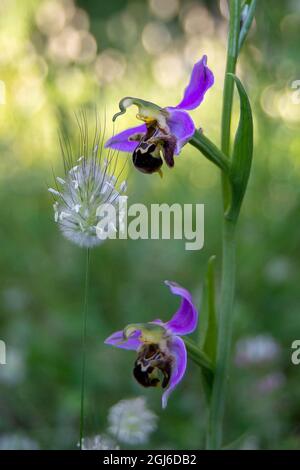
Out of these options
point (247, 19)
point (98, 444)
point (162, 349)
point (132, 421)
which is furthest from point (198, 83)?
point (132, 421)

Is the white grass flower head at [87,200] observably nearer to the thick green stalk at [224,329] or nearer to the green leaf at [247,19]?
the thick green stalk at [224,329]

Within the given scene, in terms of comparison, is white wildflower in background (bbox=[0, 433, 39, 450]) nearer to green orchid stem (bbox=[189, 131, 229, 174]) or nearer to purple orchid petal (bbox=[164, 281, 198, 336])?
purple orchid petal (bbox=[164, 281, 198, 336])

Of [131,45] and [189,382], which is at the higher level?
[131,45]

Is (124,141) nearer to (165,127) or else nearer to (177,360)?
(165,127)

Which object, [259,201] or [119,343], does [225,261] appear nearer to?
[119,343]

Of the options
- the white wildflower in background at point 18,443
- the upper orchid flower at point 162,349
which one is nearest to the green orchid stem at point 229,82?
the upper orchid flower at point 162,349
